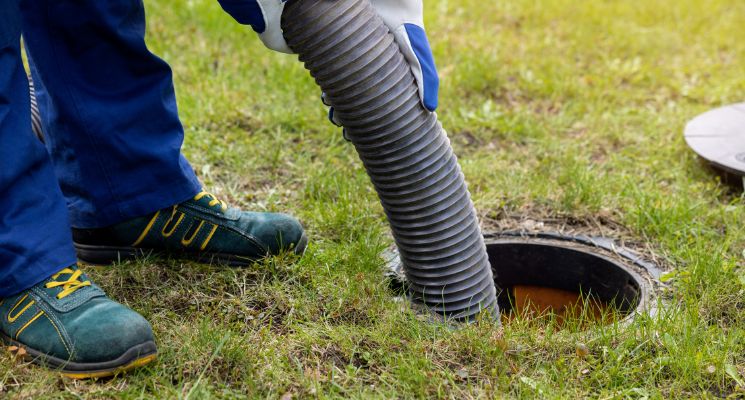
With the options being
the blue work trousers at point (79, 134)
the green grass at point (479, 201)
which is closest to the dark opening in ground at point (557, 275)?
the green grass at point (479, 201)

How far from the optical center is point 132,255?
2398 mm

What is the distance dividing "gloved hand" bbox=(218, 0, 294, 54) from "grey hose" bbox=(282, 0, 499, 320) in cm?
3

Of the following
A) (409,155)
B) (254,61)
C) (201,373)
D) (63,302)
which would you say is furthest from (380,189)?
(254,61)

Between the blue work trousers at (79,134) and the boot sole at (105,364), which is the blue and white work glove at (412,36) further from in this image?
the boot sole at (105,364)

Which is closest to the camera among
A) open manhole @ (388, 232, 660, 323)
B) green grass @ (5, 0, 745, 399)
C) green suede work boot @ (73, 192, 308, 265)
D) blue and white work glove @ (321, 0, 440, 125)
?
green grass @ (5, 0, 745, 399)

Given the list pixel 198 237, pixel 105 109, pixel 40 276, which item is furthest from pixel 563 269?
pixel 40 276

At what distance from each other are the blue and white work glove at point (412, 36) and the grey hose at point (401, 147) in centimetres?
2

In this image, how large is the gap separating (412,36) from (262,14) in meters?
0.39

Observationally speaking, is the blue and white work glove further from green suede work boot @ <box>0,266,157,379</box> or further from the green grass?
green suede work boot @ <box>0,266,157,379</box>

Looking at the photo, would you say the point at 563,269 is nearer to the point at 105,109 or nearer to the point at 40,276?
the point at 105,109

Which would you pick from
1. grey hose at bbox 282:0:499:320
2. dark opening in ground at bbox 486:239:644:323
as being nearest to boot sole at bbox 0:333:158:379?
grey hose at bbox 282:0:499:320

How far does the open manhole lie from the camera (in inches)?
102

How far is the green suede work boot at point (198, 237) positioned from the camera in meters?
2.35

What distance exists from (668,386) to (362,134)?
95 centimetres
